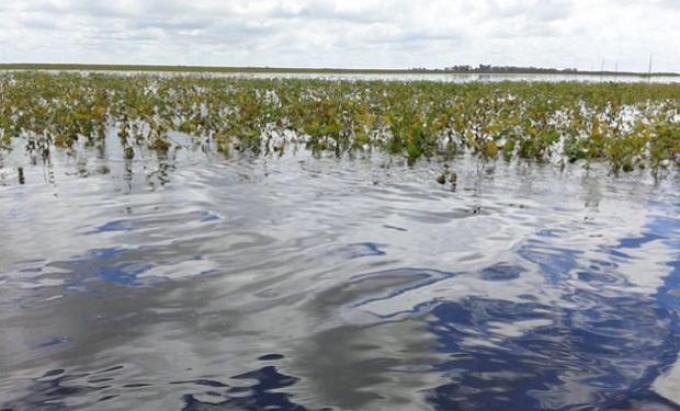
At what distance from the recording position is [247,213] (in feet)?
26.2

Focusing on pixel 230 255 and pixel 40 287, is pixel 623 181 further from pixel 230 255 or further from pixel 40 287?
pixel 40 287

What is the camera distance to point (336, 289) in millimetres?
5270

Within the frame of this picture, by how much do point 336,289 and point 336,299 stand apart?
23 cm

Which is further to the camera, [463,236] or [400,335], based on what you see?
[463,236]

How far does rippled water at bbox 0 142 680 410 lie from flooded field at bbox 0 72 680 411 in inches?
0.8

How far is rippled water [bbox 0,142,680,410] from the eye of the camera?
3570 millimetres

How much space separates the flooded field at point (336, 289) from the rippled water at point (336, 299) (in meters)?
0.02

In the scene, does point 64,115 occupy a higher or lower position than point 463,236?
higher

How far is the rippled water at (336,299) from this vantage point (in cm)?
357

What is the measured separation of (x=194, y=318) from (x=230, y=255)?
5.39 feet

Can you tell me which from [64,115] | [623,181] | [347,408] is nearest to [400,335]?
[347,408]

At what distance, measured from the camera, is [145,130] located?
1677 cm

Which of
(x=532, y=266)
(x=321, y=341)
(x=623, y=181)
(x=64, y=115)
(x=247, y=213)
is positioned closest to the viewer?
(x=321, y=341)

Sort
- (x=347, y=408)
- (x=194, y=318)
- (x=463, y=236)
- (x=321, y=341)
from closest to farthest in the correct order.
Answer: (x=347, y=408) → (x=321, y=341) → (x=194, y=318) → (x=463, y=236)
